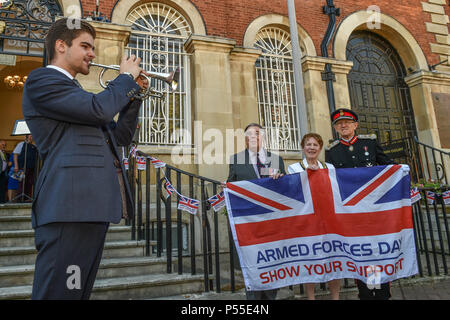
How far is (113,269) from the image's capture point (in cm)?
398

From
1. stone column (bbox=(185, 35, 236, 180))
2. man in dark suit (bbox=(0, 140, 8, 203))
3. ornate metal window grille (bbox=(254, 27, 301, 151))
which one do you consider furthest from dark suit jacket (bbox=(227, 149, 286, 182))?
man in dark suit (bbox=(0, 140, 8, 203))

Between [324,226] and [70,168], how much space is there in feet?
8.56

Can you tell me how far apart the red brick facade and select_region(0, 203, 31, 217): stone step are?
480 centimetres

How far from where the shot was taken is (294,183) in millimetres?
3463

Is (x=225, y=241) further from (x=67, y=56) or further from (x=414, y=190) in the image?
(x=67, y=56)

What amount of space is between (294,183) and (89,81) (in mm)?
5444

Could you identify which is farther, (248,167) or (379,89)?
(379,89)

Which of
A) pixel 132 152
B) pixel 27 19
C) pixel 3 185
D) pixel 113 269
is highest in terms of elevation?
pixel 27 19

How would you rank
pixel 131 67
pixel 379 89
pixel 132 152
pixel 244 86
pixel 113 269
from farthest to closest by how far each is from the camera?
pixel 379 89 < pixel 244 86 < pixel 132 152 < pixel 113 269 < pixel 131 67

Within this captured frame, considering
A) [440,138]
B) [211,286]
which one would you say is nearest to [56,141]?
[211,286]

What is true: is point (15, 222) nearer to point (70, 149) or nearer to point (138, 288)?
point (138, 288)

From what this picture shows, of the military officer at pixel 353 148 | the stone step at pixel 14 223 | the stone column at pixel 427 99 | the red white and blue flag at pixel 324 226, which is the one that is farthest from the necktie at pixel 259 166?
the stone column at pixel 427 99

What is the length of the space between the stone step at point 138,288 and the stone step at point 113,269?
5.7 inches

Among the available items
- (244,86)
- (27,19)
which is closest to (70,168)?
(244,86)
